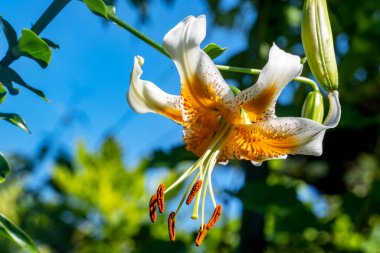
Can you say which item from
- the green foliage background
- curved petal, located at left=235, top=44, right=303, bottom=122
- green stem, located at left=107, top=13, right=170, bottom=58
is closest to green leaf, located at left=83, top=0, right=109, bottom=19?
green stem, located at left=107, top=13, right=170, bottom=58

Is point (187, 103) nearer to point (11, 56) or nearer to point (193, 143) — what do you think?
point (193, 143)

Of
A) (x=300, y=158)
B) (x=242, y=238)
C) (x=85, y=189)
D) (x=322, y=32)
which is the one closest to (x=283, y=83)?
(x=322, y=32)

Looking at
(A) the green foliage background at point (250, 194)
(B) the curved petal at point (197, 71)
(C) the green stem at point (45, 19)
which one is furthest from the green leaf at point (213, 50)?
(A) the green foliage background at point (250, 194)

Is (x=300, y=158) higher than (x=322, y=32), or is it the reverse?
(x=322, y=32)

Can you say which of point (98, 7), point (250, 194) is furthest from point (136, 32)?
point (250, 194)

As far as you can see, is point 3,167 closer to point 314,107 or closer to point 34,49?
point 34,49

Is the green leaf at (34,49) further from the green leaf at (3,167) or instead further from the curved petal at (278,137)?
the curved petal at (278,137)

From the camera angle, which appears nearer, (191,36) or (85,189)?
(191,36)
